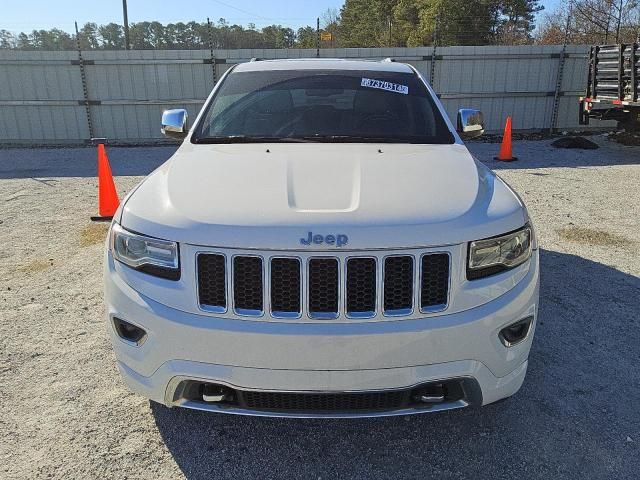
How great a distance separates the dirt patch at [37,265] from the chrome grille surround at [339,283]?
11.1 ft

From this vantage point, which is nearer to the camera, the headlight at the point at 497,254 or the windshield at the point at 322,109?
the headlight at the point at 497,254

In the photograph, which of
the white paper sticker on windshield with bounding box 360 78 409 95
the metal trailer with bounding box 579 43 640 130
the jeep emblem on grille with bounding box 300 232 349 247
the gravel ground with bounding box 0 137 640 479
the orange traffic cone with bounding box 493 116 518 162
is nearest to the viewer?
the jeep emblem on grille with bounding box 300 232 349 247

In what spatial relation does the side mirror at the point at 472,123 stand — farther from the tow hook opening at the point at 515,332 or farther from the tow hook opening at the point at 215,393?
the tow hook opening at the point at 215,393

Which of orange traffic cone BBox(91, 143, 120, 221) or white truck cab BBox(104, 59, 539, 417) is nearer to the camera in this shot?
white truck cab BBox(104, 59, 539, 417)

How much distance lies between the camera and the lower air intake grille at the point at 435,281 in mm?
2084

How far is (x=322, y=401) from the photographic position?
2.19 meters

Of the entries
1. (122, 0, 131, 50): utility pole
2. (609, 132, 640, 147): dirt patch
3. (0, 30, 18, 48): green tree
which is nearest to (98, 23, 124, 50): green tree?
(122, 0, 131, 50): utility pole

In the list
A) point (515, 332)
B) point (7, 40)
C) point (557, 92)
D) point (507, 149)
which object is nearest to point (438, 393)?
point (515, 332)

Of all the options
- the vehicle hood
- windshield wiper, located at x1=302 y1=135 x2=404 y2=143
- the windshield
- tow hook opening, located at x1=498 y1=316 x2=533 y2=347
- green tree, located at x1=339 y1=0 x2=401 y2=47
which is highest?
green tree, located at x1=339 y1=0 x2=401 y2=47

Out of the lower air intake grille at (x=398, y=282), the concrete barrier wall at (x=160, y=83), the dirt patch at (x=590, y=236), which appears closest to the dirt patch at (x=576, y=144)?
the concrete barrier wall at (x=160, y=83)

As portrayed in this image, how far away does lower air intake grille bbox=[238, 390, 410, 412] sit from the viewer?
2.16m

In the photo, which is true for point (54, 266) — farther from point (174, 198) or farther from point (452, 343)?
point (452, 343)

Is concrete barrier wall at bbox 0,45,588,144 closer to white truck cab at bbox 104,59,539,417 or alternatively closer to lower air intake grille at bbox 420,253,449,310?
white truck cab at bbox 104,59,539,417

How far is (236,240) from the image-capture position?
2.05 meters
